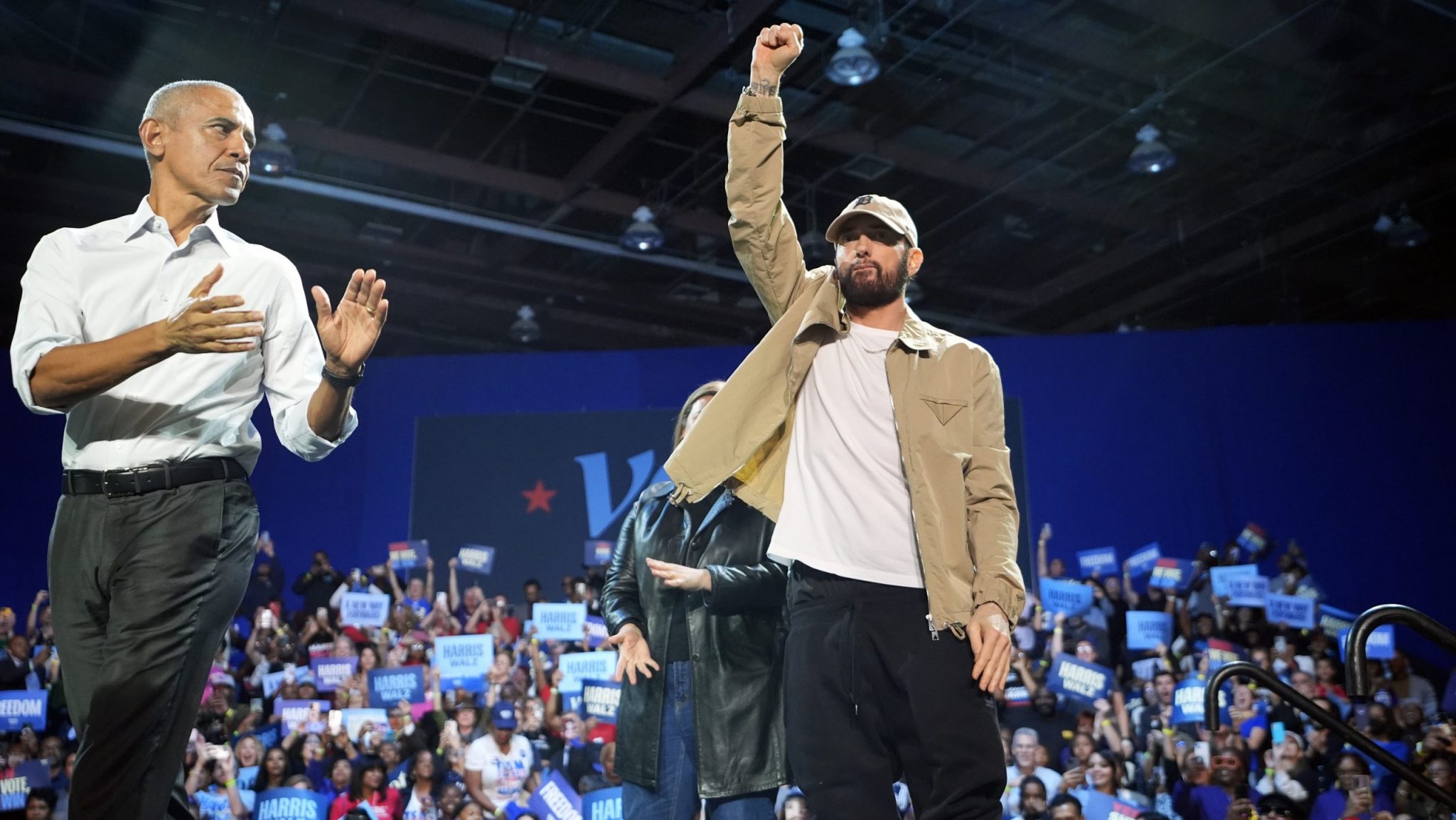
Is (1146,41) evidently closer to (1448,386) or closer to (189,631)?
(1448,386)

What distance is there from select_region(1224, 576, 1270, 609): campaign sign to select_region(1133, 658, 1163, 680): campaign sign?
1.19 m

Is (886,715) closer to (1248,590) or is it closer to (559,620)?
(559,620)

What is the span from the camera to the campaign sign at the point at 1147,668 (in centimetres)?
730

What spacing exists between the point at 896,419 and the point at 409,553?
8.40m

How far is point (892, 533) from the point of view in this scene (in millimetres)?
2117

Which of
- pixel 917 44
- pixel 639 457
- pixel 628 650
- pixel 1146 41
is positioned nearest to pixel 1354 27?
pixel 1146 41

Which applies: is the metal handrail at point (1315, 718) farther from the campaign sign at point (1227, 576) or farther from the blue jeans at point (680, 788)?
the campaign sign at point (1227, 576)

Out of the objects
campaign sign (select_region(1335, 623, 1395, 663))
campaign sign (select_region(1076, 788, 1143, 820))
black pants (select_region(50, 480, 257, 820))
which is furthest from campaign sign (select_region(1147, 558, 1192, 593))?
black pants (select_region(50, 480, 257, 820))

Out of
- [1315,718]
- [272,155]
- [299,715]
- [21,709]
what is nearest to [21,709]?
[21,709]

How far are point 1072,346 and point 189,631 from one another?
32.0ft

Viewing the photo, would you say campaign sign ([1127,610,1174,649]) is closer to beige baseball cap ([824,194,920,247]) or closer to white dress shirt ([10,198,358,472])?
beige baseball cap ([824,194,920,247])

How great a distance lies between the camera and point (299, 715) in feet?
22.8

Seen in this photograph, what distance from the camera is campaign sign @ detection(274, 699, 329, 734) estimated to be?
22.6 feet

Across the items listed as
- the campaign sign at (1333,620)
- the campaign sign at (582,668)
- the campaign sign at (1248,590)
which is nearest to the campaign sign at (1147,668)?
the campaign sign at (1248,590)
